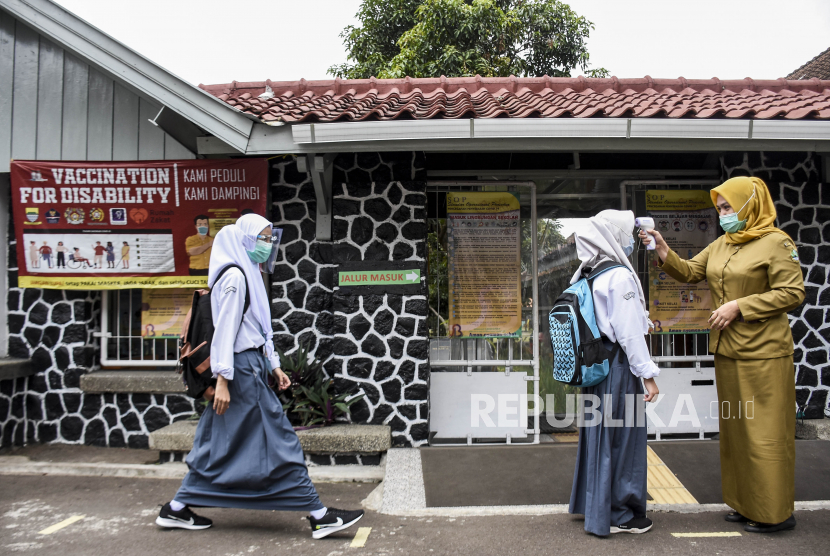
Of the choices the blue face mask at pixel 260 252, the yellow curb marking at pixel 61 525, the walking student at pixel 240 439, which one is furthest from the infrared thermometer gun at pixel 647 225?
the yellow curb marking at pixel 61 525

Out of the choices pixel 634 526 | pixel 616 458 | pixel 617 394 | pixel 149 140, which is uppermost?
pixel 149 140

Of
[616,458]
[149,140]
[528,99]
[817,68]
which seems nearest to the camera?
[616,458]

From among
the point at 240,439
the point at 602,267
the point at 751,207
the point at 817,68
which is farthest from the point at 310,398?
the point at 817,68

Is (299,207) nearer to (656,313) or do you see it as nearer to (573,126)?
(573,126)

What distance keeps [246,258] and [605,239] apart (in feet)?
7.25

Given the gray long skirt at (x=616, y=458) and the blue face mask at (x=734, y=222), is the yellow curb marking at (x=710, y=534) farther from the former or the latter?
the blue face mask at (x=734, y=222)

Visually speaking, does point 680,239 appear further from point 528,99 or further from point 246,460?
point 246,460

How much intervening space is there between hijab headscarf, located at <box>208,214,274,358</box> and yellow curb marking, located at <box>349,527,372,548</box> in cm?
125

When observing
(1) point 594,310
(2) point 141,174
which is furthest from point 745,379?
(2) point 141,174

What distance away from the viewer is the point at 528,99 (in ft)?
18.1

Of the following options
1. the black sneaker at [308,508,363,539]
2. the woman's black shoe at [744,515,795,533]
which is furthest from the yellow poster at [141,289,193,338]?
the woman's black shoe at [744,515,795,533]

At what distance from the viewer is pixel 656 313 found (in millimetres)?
5645

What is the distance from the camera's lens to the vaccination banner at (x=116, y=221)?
5.56 m

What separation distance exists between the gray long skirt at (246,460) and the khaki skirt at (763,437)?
2.62 meters
